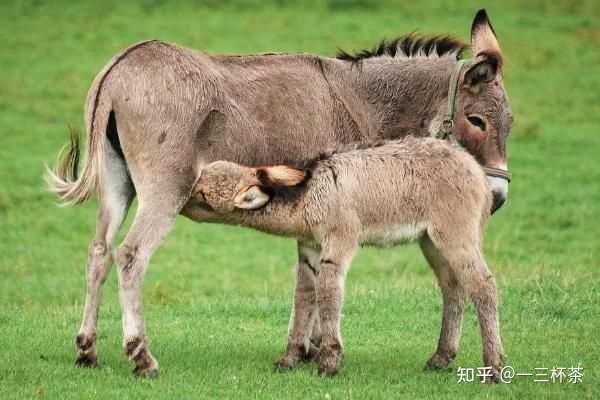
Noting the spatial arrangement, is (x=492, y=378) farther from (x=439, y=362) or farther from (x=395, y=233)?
(x=395, y=233)

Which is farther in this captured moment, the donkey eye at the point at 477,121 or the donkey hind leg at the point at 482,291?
the donkey eye at the point at 477,121

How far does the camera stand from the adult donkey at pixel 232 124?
787cm

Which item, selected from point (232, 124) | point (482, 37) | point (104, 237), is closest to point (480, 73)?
point (482, 37)

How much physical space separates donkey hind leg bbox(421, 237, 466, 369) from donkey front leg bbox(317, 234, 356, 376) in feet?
2.48

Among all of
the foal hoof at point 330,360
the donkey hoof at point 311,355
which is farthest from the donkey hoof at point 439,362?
the donkey hoof at point 311,355

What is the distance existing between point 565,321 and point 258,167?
11.1ft

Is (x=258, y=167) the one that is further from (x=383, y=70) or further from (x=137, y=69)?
(x=383, y=70)

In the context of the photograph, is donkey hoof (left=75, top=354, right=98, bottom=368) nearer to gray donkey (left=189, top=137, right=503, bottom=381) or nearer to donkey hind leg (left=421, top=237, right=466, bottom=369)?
gray donkey (left=189, top=137, right=503, bottom=381)

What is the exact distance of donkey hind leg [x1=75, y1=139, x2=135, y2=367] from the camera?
8.21m

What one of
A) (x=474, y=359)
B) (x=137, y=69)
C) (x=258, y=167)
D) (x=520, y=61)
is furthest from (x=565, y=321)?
(x=520, y=61)

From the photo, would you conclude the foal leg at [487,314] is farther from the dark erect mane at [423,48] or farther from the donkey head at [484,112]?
the dark erect mane at [423,48]

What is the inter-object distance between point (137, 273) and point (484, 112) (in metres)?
3.05

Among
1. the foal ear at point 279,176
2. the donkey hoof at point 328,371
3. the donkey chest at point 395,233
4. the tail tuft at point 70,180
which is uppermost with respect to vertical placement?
the foal ear at point 279,176

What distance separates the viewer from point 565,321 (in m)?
9.63
